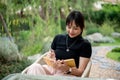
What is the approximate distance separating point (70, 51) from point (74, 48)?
0.05m

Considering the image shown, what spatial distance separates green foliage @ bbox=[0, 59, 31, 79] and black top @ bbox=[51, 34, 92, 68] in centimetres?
237

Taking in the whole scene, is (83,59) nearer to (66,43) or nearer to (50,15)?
(66,43)

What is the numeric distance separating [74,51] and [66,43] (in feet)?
0.45

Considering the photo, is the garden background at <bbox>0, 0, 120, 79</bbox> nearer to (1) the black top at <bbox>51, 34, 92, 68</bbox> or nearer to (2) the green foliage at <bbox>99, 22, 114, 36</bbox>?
(1) the black top at <bbox>51, 34, 92, 68</bbox>

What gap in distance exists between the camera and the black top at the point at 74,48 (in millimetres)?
3246

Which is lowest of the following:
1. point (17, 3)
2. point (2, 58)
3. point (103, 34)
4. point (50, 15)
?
point (103, 34)

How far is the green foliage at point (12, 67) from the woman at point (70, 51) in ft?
7.59

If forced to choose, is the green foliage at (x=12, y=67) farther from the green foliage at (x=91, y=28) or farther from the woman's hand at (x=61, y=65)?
the green foliage at (x=91, y=28)

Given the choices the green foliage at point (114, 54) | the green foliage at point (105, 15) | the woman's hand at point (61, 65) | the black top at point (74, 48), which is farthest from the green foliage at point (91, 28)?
the woman's hand at point (61, 65)

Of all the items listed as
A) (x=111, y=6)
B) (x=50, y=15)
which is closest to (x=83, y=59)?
(x=50, y=15)

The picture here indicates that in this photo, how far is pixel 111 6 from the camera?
16.5 meters

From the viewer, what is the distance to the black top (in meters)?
3.25

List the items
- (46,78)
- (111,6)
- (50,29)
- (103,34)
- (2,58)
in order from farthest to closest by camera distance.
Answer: (111,6)
(103,34)
(50,29)
(2,58)
(46,78)

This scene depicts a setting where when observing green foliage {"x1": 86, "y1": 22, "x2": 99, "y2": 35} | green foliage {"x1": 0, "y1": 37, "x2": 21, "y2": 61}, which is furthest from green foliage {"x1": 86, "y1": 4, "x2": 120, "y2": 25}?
green foliage {"x1": 0, "y1": 37, "x2": 21, "y2": 61}
